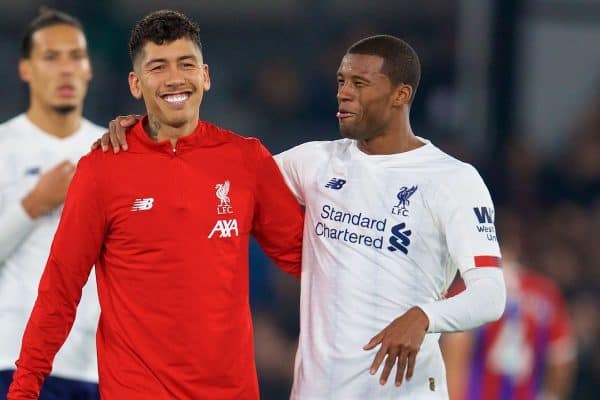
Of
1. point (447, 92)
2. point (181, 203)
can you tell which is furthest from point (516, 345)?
point (181, 203)

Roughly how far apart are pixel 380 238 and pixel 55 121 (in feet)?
5.99

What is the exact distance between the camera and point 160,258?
449 cm

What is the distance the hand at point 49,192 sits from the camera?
213 inches

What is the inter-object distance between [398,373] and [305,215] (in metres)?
0.85

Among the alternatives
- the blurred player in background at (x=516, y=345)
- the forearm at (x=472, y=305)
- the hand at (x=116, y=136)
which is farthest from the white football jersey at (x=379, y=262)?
the blurred player in background at (x=516, y=345)

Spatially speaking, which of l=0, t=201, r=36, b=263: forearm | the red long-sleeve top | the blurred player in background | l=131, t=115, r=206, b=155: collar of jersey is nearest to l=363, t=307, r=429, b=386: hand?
the red long-sleeve top

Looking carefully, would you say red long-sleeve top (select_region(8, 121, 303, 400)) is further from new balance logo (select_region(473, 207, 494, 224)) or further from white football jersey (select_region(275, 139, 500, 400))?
new balance logo (select_region(473, 207, 494, 224))

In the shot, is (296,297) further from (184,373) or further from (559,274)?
(184,373)

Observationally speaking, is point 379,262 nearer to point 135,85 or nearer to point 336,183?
point 336,183

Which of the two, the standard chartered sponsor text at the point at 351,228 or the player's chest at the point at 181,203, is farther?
the standard chartered sponsor text at the point at 351,228

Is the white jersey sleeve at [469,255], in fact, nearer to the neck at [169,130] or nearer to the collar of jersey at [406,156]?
the collar of jersey at [406,156]

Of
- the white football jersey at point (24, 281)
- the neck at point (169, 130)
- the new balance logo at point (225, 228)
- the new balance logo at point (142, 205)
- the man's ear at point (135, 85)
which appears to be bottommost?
the white football jersey at point (24, 281)

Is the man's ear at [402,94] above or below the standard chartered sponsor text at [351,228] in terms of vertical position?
above

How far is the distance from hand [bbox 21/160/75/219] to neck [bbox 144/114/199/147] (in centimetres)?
88
